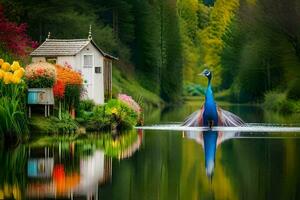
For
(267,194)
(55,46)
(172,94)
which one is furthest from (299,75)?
(267,194)

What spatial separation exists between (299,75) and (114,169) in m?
47.4

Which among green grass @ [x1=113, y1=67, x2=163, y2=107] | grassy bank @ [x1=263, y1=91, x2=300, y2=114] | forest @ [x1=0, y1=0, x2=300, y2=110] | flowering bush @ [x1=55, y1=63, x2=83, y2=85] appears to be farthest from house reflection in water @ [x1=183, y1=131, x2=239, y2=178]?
green grass @ [x1=113, y1=67, x2=163, y2=107]

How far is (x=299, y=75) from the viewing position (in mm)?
61844

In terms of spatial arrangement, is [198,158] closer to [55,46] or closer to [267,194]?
[267,194]

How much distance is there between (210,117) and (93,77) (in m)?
4.64

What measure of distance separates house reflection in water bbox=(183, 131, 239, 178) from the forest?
44.2 ft

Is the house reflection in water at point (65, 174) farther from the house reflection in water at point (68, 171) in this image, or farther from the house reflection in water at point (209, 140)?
the house reflection in water at point (209, 140)

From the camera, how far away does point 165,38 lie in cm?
8612

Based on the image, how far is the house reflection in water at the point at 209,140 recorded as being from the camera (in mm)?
16814

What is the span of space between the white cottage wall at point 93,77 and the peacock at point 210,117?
11.1 feet

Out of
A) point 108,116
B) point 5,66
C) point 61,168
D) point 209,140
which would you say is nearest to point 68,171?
point 61,168

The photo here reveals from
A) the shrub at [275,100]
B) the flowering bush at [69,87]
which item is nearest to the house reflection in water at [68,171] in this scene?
the flowering bush at [69,87]

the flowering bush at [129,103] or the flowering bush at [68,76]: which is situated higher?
the flowering bush at [68,76]

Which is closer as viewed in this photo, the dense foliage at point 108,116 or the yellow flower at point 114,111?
the dense foliage at point 108,116
